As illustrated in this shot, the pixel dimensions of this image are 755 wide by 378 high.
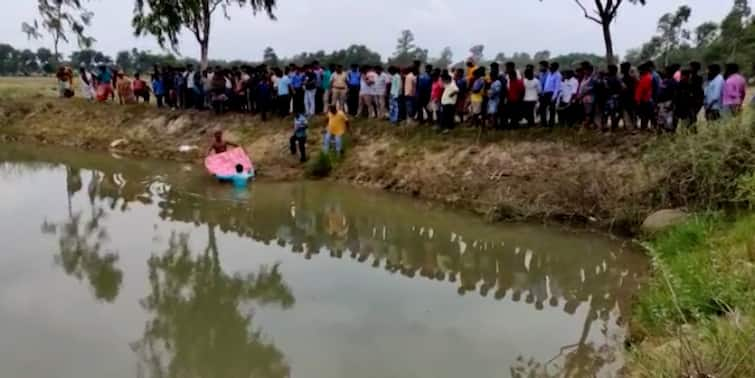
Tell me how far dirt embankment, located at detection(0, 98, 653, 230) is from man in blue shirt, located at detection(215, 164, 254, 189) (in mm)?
640

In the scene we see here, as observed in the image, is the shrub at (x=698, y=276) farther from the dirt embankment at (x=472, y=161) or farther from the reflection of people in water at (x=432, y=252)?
the dirt embankment at (x=472, y=161)

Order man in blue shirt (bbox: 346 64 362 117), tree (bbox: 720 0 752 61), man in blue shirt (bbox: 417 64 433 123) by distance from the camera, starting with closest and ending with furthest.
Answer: man in blue shirt (bbox: 417 64 433 123) < man in blue shirt (bbox: 346 64 362 117) < tree (bbox: 720 0 752 61)

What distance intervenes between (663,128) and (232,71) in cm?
1073

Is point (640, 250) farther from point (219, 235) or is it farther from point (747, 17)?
point (747, 17)

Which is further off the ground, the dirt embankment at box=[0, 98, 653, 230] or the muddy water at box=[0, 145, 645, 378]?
the dirt embankment at box=[0, 98, 653, 230]

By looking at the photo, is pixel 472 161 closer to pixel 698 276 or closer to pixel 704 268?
pixel 704 268

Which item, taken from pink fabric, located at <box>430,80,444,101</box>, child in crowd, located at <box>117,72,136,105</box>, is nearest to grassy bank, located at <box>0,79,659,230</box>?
pink fabric, located at <box>430,80,444,101</box>

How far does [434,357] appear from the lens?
20.9 ft

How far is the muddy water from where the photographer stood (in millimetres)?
6305

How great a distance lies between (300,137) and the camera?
14719mm

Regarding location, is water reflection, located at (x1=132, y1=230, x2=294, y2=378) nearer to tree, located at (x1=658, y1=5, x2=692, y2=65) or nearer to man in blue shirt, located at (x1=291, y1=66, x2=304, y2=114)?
man in blue shirt, located at (x1=291, y1=66, x2=304, y2=114)

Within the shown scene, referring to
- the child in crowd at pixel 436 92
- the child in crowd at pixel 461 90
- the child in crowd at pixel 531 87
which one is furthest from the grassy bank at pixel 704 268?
the child in crowd at pixel 436 92

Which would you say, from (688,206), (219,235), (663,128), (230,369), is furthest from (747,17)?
(230,369)

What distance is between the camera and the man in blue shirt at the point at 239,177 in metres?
14.3
